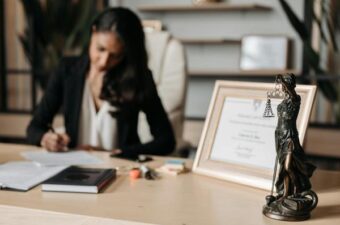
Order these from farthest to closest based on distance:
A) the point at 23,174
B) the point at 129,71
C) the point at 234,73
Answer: the point at 234,73 → the point at 129,71 → the point at 23,174

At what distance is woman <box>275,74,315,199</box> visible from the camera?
2.80 ft

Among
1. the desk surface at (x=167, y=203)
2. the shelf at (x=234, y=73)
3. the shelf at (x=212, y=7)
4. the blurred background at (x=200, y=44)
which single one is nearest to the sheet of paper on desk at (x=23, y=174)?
the desk surface at (x=167, y=203)

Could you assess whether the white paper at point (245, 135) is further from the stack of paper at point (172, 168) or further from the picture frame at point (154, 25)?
the picture frame at point (154, 25)

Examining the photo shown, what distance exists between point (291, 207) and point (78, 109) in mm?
1245

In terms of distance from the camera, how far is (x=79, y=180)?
1.07m

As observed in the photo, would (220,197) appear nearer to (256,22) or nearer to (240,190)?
(240,190)

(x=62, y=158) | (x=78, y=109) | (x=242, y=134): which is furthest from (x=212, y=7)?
(x=242, y=134)

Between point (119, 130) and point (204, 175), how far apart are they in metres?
0.84

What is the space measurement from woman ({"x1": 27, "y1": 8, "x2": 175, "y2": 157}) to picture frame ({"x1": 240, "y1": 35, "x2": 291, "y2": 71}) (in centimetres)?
161

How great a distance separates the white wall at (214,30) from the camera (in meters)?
3.42

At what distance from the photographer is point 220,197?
3.29 feet

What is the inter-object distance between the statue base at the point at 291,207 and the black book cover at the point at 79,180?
388mm

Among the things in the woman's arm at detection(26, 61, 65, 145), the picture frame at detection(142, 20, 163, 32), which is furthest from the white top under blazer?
the picture frame at detection(142, 20, 163, 32)

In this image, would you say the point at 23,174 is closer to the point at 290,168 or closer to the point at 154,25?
the point at 290,168
